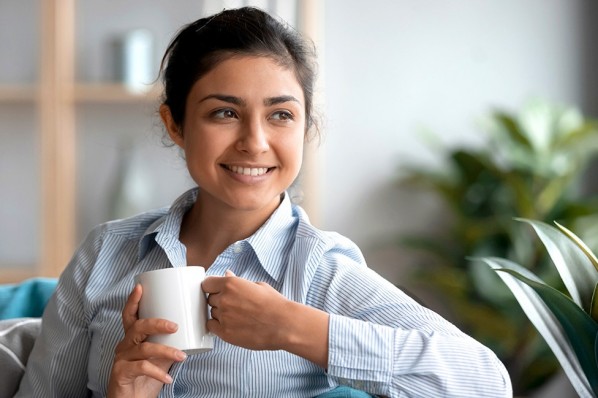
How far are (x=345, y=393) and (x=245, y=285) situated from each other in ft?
0.81

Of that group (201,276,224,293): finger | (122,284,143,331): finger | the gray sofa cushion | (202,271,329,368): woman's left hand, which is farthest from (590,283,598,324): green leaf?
the gray sofa cushion

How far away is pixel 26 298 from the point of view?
1845mm

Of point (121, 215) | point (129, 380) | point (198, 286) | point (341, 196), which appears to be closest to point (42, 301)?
point (129, 380)

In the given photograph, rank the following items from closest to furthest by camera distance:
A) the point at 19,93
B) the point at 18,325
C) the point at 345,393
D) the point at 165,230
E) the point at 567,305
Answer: the point at 567,305
the point at 345,393
the point at 165,230
the point at 18,325
the point at 19,93

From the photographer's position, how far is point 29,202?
399 centimetres

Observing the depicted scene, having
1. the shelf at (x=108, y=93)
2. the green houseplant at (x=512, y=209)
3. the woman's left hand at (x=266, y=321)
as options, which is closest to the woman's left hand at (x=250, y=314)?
the woman's left hand at (x=266, y=321)

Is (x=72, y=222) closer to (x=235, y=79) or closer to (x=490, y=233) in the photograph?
(x=490, y=233)

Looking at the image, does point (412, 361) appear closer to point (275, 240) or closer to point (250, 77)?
point (275, 240)

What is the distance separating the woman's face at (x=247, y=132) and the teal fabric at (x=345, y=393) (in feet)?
1.01

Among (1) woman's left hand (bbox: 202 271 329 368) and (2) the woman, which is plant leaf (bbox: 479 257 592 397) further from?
(1) woman's left hand (bbox: 202 271 329 368)

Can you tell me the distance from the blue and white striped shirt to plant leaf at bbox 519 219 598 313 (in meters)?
0.14

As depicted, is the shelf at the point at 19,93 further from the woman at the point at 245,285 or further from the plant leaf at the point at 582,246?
the plant leaf at the point at 582,246

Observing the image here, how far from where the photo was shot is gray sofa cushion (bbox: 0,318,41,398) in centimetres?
164

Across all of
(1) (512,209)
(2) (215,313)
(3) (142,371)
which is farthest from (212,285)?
(1) (512,209)
